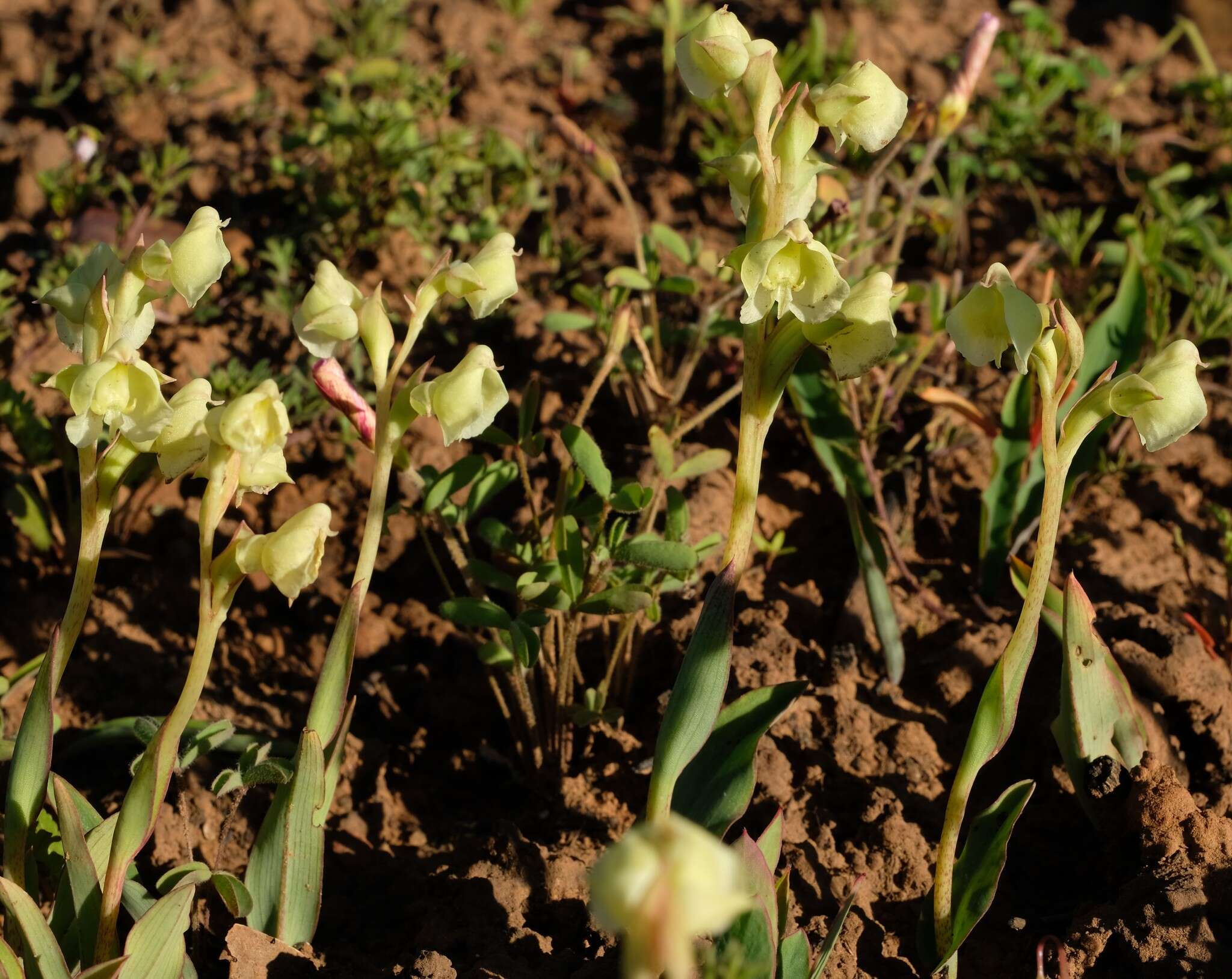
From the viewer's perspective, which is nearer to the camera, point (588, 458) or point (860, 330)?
point (860, 330)

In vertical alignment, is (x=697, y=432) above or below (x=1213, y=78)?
below

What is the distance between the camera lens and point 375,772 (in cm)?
214

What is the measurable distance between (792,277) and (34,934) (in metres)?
1.26

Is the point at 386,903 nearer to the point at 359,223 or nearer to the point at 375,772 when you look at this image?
the point at 375,772

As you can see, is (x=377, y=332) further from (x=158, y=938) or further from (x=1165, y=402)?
(x=1165, y=402)

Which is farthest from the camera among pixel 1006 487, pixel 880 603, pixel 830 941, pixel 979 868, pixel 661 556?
pixel 1006 487

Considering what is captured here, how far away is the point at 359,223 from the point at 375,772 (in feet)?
5.24

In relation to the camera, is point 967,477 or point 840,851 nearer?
point 840,851

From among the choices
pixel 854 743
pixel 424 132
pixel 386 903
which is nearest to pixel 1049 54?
pixel 424 132

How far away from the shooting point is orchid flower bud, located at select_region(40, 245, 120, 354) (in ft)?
5.00

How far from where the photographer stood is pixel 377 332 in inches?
60.1

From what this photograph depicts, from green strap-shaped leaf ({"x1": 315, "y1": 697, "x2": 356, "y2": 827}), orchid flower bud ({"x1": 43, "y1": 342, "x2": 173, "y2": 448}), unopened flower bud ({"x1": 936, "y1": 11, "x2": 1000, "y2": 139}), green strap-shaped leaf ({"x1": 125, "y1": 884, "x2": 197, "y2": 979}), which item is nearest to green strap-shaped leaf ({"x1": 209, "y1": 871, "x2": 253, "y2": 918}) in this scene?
green strap-shaped leaf ({"x1": 315, "y1": 697, "x2": 356, "y2": 827})

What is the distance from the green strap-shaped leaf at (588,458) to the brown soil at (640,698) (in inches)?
18.9

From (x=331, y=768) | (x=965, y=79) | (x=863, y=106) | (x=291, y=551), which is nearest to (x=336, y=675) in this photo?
(x=331, y=768)
